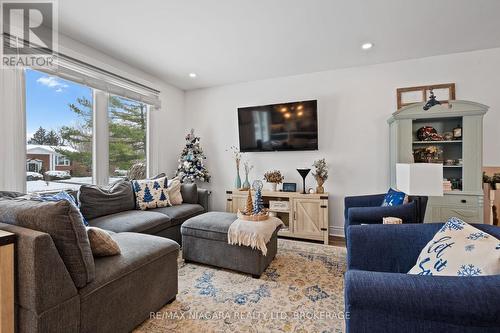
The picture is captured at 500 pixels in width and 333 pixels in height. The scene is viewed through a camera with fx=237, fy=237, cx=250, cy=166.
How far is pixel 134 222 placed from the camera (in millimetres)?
2426

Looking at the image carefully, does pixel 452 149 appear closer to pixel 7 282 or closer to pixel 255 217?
pixel 255 217

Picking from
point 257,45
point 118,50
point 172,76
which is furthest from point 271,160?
point 118,50

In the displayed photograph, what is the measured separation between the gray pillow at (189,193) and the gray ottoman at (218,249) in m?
0.97

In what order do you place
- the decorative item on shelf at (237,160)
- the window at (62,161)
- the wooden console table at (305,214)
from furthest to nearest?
the decorative item on shelf at (237,160) → the wooden console table at (305,214) → the window at (62,161)

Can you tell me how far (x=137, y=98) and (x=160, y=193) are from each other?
1.45 meters

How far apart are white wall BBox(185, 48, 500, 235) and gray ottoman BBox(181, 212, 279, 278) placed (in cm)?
162

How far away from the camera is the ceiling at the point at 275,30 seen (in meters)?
2.09

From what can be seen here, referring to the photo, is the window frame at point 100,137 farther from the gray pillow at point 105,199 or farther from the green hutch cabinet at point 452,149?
the green hutch cabinet at point 452,149

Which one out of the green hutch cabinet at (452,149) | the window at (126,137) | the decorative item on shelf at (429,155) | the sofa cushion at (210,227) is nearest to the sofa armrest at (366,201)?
the green hutch cabinet at (452,149)

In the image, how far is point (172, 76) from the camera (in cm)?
380

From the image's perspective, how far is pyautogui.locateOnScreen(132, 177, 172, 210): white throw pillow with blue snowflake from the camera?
3.04m

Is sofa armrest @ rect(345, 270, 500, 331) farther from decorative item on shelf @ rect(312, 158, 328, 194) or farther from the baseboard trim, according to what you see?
the baseboard trim

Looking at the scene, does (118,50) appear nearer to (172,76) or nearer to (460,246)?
(172,76)
